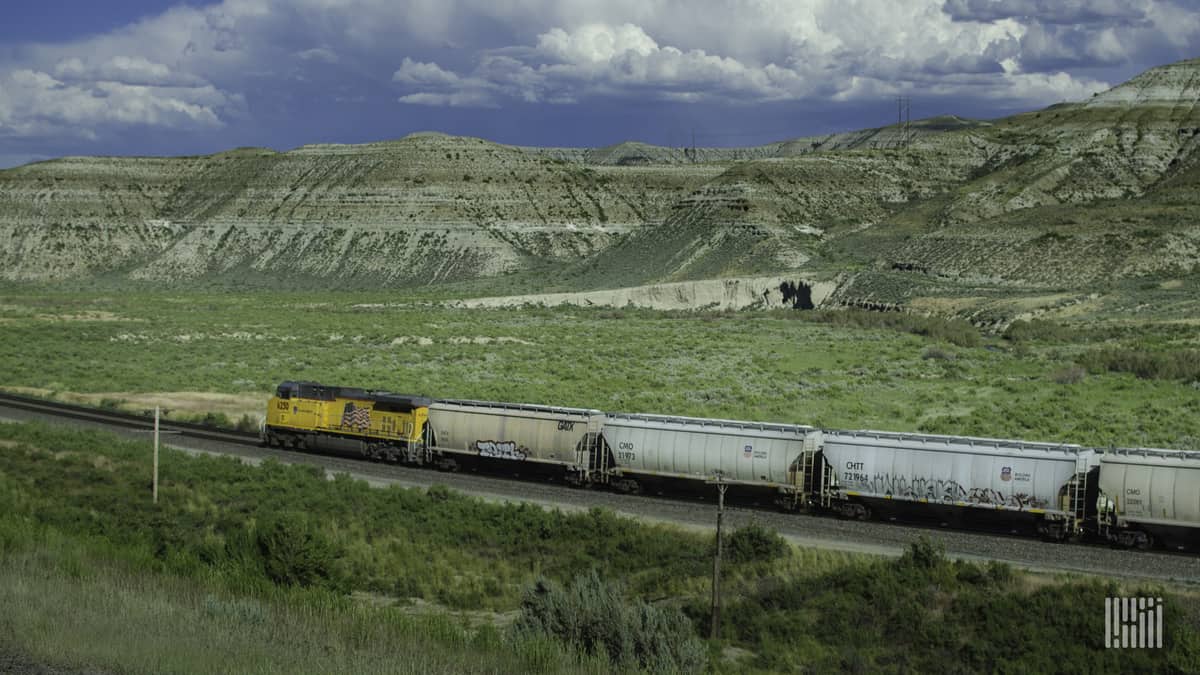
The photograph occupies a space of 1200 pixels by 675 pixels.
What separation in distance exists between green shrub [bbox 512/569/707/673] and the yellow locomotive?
18.1 meters

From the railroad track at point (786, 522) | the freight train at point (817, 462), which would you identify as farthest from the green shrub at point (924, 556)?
the freight train at point (817, 462)

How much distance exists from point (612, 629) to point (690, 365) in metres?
46.4

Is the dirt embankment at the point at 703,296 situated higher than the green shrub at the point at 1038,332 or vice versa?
the dirt embankment at the point at 703,296

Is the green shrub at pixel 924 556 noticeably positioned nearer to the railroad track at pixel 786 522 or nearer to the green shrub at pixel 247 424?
the railroad track at pixel 786 522

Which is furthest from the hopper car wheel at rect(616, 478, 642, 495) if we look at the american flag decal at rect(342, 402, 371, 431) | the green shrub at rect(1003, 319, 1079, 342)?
the green shrub at rect(1003, 319, 1079, 342)

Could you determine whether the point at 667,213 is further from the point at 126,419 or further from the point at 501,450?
the point at 501,450

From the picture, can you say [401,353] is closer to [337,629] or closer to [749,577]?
[749,577]

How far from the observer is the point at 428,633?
18547 mm

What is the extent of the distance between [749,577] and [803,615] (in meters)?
2.53

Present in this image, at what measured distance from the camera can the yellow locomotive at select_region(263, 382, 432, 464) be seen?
3844 cm

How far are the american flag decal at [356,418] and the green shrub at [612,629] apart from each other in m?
20.1

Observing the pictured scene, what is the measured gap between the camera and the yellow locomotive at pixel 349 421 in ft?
126

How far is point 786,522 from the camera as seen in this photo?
3012cm

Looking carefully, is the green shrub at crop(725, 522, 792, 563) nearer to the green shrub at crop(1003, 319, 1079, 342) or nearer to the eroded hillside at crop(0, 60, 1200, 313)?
the green shrub at crop(1003, 319, 1079, 342)
